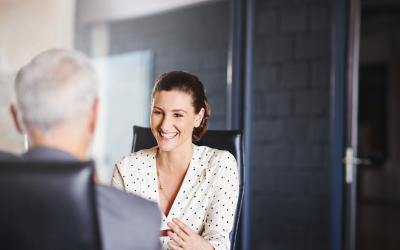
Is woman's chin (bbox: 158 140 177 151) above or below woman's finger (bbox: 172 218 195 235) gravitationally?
above

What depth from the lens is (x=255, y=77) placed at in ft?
10.8

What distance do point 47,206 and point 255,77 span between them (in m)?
2.54

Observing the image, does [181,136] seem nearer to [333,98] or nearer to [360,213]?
[333,98]

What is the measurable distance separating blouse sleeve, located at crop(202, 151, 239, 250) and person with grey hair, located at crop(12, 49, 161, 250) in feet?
1.90

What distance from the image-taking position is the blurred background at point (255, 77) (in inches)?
121

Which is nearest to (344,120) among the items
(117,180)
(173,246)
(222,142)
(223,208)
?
(222,142)

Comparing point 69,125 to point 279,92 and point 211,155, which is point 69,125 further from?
point 279,92

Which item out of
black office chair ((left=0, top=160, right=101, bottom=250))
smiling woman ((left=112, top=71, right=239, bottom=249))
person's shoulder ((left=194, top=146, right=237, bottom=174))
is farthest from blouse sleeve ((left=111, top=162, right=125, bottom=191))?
black office chair ((left=0, top=160, right=101, bottom=250))

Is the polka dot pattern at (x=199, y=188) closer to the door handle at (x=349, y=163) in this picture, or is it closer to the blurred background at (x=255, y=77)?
the blurred background at (x=255, y=77)

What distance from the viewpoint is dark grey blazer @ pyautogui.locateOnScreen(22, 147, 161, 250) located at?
0.96 metres

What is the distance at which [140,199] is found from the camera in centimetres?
101

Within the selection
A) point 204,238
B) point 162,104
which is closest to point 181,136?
point 162,104

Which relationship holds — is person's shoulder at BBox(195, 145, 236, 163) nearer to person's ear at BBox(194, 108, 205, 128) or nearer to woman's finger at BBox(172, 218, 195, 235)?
person's ear at BBox(194, 108, 205, 128)

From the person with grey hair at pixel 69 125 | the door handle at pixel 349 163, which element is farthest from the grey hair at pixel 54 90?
the door handle at pixel 349 163
